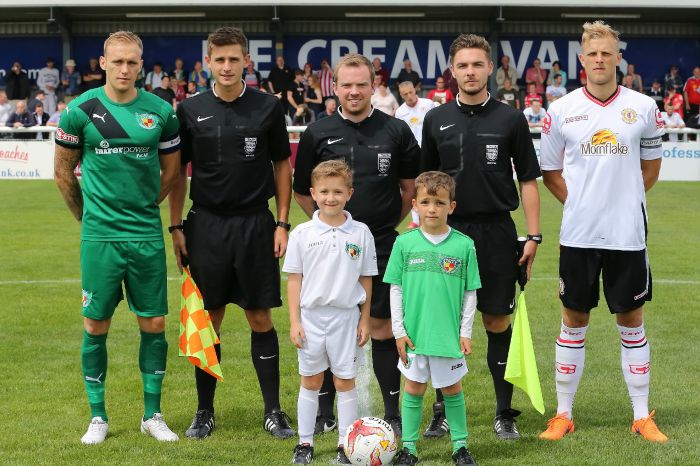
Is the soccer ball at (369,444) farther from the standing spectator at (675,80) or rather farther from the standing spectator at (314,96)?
the standing spectator at (675,80)

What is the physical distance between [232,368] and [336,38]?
2593 cm

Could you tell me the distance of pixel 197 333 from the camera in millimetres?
5898

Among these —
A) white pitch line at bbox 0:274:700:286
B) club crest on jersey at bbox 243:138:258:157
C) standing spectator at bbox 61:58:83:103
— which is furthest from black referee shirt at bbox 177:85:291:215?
standing spectator at bbox 61:58:83:103

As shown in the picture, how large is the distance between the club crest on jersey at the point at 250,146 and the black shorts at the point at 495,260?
1.21 meters

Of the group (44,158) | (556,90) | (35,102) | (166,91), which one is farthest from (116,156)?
(556,90)

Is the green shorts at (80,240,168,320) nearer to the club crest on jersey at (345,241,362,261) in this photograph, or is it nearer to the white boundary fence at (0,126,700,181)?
the club crest on jersey at (345,241,362,261)

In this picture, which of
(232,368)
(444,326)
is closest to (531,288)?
(232,368)

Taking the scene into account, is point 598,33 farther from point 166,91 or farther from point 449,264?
point 166,91

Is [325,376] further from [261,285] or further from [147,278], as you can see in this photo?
[147,278]

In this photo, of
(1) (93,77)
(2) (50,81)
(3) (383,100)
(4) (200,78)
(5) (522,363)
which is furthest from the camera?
(2) (50,81)

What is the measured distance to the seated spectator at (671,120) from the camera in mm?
23584

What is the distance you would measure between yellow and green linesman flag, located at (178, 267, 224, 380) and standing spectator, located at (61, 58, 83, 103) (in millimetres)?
24730

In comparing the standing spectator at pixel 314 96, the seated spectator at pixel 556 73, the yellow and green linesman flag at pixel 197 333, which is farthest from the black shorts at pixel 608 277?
the seated spectator at pixel 556 73

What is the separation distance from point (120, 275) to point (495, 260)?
2088 millimetres
